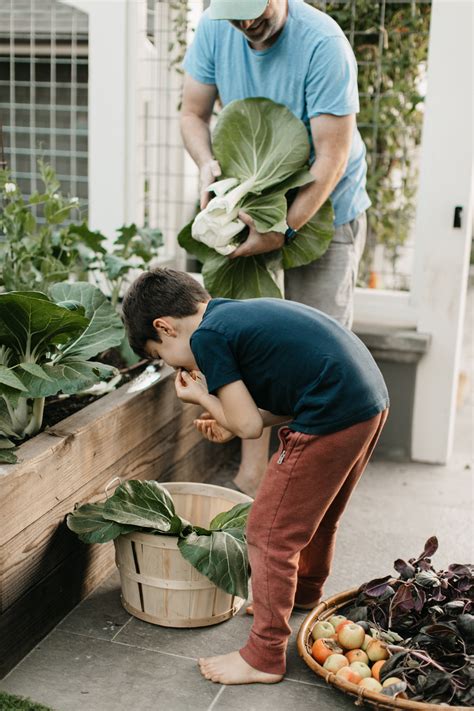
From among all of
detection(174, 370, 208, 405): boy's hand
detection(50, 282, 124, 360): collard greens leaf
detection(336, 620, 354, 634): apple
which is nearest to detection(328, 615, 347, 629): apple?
detection(336, 620, 354, 634): apple

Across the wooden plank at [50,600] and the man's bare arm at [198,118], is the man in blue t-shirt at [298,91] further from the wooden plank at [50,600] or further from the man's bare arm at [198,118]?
the wooden plank at [50,600]

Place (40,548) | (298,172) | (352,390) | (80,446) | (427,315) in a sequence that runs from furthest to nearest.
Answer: (427,315) < (298,172) < (80,446) < (40,548) < (352,390)

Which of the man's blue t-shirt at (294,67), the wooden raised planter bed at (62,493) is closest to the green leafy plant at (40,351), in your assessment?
the wooden raised planter bed at (62,493)

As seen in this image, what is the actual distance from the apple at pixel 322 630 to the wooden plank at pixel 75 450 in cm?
82

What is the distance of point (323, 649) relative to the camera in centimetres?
252

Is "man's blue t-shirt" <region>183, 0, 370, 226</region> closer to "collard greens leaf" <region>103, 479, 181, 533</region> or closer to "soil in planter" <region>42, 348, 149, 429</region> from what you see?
"soil in planter" <region>42, 348, 149, 429</region>

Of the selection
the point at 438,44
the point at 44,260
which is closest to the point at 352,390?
the point at 44,260

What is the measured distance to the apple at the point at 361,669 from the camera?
2434mm

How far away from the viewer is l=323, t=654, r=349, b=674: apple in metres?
2.46

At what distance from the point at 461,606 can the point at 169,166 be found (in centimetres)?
277

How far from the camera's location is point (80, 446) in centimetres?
279

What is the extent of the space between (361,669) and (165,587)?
620 millimetres

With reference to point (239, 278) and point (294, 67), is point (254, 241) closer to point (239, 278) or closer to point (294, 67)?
point (239, 278)

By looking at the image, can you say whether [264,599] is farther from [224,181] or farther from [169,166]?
[169,166]
